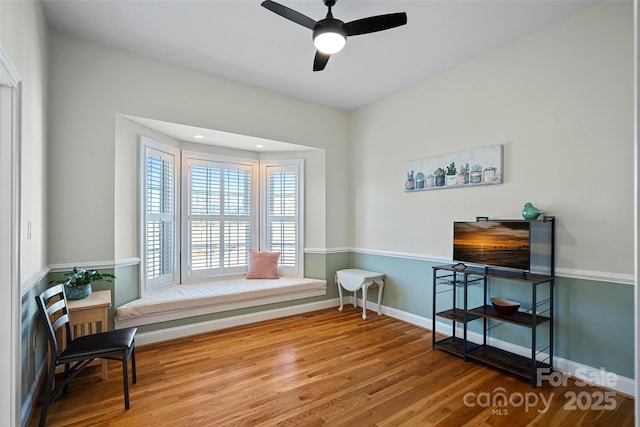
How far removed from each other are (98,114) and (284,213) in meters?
2.57

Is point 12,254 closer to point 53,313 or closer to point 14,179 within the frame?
point 14,179

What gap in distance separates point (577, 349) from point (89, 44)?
512 centimetres

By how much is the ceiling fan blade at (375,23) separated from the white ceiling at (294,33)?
31 cm

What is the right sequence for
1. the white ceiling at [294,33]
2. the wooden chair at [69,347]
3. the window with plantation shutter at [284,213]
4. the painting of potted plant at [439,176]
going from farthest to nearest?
the window with plantation shutter at [284,213] → the painting of potted plant at [439,176] → the white ceiling at [294,33] → the wooden chair at [69,347]

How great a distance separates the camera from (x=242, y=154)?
4719mm

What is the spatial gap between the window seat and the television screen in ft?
6.76

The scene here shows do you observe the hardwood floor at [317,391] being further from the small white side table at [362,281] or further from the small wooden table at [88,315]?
the small white side table at [362,281]

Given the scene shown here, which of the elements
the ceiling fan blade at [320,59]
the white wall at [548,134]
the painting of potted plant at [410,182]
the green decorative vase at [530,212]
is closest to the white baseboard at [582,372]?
the white wall at [548,134]

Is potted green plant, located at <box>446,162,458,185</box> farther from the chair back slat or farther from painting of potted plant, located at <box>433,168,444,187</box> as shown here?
the chair back slat

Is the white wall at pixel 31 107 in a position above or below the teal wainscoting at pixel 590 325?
above

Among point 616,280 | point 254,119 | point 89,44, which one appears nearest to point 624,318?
point 616,280

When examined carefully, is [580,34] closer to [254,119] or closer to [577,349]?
[577,349]

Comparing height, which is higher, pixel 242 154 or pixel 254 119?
pixel 254 119

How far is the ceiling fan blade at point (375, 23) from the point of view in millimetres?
2170
